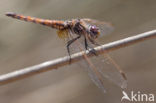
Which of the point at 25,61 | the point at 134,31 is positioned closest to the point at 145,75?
the point at 134,31

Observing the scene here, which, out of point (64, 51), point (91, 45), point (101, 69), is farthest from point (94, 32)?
point (64, 51)

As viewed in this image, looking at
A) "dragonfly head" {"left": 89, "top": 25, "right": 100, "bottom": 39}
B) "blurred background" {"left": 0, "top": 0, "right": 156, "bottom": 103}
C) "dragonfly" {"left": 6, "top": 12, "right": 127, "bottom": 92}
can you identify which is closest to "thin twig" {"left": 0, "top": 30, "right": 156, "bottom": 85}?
"dragonfly" {"left": 6, "top": 12, "right": 127, "bottom": 92}

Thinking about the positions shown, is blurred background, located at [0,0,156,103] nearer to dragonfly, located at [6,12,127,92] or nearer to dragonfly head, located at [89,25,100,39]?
dragonfly, located at [6,12,127,92]

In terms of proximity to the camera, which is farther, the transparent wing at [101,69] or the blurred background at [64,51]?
the blurred background at [64,51]

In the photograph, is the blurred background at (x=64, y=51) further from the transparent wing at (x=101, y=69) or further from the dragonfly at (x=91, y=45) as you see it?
the transparent wing at (x=101, y=69)

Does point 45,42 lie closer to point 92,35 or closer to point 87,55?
point 92,35

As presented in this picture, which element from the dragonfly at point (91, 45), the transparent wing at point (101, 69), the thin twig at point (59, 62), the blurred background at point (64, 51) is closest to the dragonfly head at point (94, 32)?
the dragonfly at point (91, 45)

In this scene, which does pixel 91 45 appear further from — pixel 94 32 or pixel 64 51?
pixel 64 51
